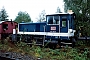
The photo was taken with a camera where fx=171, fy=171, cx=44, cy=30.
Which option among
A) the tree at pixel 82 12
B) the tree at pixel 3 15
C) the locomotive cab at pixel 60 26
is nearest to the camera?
the locomotive cab at pixel 60 26

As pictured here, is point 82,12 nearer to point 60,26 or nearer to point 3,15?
point 60,26

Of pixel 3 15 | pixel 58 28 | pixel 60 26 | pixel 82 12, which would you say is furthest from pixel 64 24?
pixel 3 15

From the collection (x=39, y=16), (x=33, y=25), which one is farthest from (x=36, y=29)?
(x=39, y=16)

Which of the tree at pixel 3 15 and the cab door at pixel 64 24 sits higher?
the tree at pixel 3 15

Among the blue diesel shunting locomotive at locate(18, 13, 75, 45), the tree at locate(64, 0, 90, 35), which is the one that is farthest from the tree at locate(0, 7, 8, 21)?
the blue diesel shunting locomotive at locate(18, 13, 75, 45)

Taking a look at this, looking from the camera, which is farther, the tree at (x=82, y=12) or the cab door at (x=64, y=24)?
the tree at (x=82, y=12)

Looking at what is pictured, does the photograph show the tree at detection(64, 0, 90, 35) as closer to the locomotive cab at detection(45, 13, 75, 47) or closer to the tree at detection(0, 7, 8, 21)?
the locomotive cab at detection(45, 13, 75, 47)

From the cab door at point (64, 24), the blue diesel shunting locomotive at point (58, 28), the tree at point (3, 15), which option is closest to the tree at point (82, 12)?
the blue diesel shunting locomotive at point (58, 28)

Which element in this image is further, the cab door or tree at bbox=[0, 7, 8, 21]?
tree at bbox=[0, 7, 8, 21]

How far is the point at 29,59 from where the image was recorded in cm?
909

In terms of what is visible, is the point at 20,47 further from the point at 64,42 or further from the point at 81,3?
the point at 81,3

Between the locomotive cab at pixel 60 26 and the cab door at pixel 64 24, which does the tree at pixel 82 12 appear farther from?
the cab door at pixel 64 24

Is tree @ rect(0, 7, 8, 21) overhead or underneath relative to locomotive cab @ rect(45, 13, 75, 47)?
overhead

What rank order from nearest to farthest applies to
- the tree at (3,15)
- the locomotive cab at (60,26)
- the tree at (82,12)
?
the locomotive cab at (60,26)
the tree at (82,12)
the tree at (3,15)
